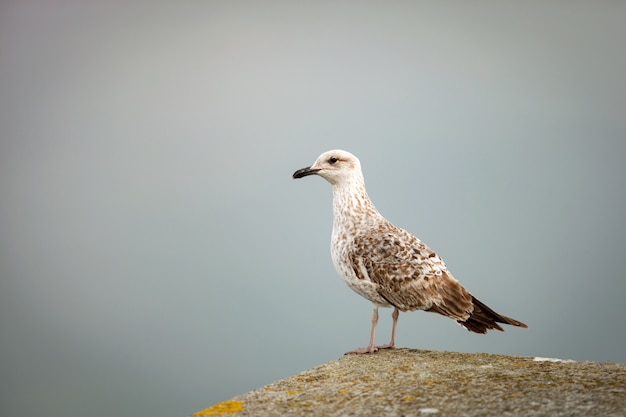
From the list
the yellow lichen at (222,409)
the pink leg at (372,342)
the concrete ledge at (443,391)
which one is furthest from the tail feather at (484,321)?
the yellow lichen at (222,409)

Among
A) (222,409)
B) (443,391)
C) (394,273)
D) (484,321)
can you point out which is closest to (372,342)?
(394,273)

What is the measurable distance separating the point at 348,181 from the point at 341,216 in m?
0.48

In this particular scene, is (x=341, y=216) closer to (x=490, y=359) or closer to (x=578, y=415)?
(x=490, y=359)

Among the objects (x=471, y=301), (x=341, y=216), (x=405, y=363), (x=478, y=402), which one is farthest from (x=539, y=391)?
(x=341, y=216)

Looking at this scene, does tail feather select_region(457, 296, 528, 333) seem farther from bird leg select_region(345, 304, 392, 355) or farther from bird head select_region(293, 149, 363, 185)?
bird head select_region(293, 149, 363, 185)

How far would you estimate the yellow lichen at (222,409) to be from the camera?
18.7 feet

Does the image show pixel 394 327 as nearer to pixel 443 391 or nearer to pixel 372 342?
pixel 372 342

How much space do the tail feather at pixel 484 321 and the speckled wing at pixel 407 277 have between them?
9 centimetres

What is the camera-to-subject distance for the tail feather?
8250 mm

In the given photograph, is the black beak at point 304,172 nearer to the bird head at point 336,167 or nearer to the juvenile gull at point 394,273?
the bird head at point 336,167

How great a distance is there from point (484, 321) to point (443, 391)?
2513 millimetres

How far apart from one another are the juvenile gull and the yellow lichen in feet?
9.18

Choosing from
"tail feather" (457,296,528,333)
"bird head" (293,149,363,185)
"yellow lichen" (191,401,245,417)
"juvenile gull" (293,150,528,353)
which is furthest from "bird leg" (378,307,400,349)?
"yellow lichen" (191,401,245,417)

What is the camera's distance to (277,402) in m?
5.98
